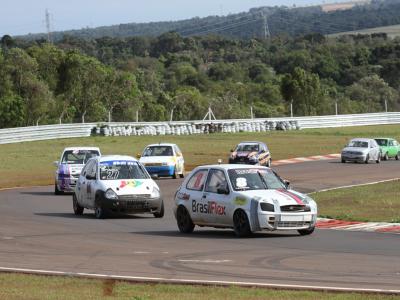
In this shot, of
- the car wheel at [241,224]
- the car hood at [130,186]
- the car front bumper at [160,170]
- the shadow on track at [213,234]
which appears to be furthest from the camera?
the car front bumper at [160,170]

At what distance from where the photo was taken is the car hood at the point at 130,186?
2683cm

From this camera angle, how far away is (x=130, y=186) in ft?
88.5

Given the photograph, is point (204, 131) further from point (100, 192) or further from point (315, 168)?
point (100, 192)

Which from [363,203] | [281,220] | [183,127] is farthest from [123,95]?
[281,220]

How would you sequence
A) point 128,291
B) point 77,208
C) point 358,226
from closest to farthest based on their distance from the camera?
point 128,291, point 358,226, point 77,208

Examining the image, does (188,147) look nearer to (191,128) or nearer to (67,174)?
(191,128)

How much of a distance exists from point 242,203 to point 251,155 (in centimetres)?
2970

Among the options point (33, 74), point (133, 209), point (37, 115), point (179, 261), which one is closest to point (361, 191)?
point (133, 209)

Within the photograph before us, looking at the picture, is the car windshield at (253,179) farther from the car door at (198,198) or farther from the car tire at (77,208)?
the car tire at (77,208)

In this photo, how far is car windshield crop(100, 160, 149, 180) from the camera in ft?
90.1

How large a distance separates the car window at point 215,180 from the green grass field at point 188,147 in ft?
70.2

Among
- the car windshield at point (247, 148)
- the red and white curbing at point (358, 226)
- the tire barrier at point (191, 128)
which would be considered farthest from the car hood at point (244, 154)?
the tire barrier at point (191, 128)

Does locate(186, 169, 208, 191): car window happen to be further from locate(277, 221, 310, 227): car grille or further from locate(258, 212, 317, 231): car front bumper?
locate(277, 221, 310, 227): car grille

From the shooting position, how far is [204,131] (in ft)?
276
